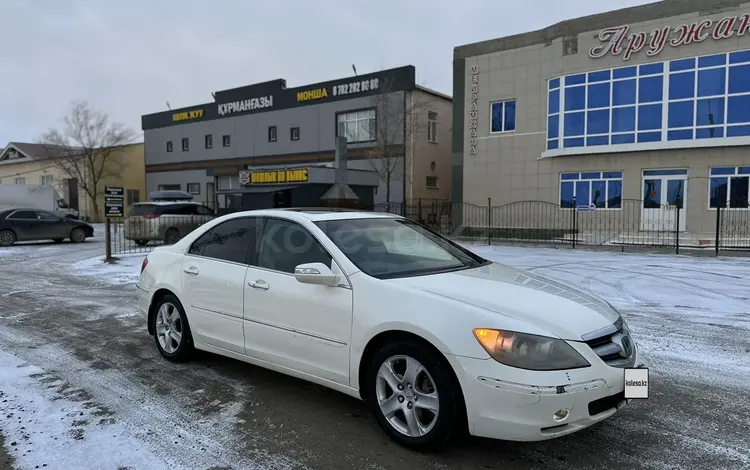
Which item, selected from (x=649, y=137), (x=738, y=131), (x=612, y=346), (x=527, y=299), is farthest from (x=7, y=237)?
(x=738, y=131)

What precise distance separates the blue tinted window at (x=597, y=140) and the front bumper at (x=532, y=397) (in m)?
19.9

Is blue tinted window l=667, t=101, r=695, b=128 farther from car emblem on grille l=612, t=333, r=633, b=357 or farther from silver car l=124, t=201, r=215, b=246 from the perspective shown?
car emblem on grille l=612, t=333, r=633, b=357

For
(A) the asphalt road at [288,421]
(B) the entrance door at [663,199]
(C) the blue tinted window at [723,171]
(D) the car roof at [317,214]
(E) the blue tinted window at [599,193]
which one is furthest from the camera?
(E) the blue tinted window at [599,193]

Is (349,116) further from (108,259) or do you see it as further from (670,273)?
(670,273)

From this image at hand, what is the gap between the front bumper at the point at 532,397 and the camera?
119 inches

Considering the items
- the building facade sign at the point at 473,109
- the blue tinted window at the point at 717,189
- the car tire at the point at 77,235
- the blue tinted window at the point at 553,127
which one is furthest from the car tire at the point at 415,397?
the building facade sign at the point at 473,109

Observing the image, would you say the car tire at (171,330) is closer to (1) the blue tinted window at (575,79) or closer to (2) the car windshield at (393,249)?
(2) the car windshield at (393,249)

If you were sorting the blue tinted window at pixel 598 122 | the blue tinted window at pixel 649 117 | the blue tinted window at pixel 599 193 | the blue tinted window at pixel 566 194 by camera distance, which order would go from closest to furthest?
the blue tinted window at pixel 649 117, the blue tinted window at pixel 598 122, the blue tinted window at pixel 599 193, the blue tinted window at pixel 566 194

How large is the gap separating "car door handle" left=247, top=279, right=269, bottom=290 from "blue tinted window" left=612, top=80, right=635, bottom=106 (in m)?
20.1

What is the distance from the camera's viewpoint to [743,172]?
18.6 meters

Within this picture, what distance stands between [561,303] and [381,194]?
26103mm

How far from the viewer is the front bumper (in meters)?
3.02

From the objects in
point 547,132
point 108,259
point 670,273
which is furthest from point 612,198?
point 108,259

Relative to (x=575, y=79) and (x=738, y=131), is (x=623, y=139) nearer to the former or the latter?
(x=575, y=79)
